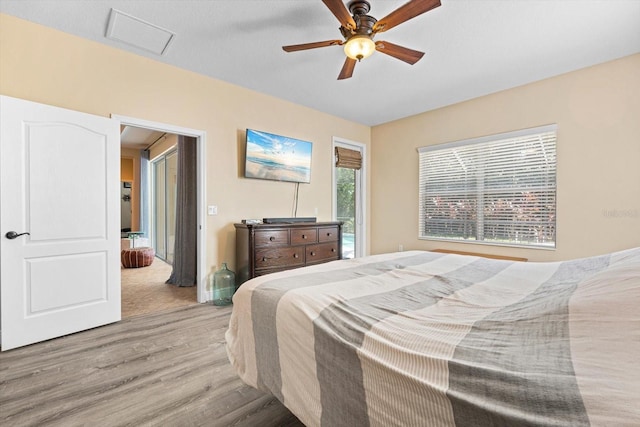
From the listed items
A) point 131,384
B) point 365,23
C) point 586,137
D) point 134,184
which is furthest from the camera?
point 134,184

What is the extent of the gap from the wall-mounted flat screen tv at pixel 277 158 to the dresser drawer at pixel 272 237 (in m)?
0.85

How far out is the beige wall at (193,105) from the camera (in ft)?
8.19

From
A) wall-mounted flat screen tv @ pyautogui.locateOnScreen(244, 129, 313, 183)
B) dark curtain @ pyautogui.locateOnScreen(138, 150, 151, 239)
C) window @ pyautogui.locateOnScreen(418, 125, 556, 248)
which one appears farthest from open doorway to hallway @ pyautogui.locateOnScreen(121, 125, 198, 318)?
window @ pyautogui.locateOnScreen(418, 125, 556, 248)

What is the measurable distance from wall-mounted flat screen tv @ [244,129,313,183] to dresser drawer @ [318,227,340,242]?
33.4 inches

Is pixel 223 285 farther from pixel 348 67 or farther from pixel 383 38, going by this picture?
pixel 383 38

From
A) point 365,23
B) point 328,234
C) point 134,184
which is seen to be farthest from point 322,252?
point 134,184

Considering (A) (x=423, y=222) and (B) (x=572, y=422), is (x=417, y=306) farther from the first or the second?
(A) (x=423, y=222)

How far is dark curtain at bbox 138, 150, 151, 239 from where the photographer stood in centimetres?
737

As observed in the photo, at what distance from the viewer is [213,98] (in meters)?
3.54

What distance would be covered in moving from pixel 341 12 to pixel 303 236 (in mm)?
2526

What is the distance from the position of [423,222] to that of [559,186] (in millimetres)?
1798

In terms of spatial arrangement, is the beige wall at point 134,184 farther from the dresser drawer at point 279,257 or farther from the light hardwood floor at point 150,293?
the dresser drawer at point 279,257

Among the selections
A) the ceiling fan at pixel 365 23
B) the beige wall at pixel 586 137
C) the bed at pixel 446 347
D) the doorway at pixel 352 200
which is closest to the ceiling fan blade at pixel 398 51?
the ceiling fan at pixel 365 23

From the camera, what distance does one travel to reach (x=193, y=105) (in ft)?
11.1
